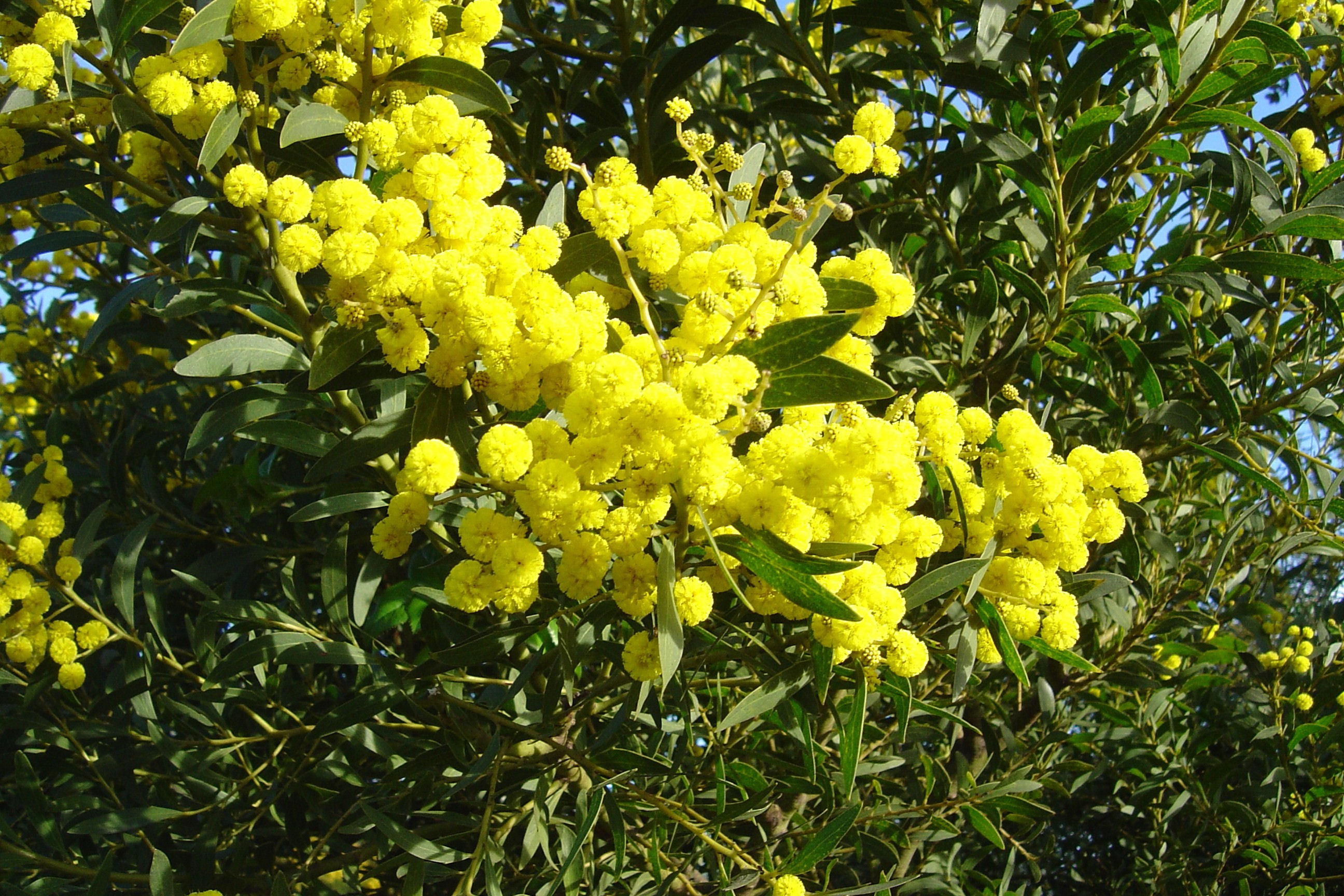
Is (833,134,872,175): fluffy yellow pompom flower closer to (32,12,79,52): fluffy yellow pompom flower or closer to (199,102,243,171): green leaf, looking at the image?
(199,102,243,171): green leaf

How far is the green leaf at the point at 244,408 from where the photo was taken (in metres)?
1.45

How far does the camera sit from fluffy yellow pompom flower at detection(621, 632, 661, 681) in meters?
1.40

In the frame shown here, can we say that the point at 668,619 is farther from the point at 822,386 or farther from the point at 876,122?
the point at 876,122

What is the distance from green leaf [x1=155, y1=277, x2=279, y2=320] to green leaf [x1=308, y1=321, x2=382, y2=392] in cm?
29

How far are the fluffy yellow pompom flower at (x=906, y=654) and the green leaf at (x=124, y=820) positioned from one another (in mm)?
1680

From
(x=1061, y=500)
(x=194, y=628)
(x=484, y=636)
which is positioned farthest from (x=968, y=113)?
(x=194, y=628)

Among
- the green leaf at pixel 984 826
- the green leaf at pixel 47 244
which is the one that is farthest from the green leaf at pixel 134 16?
the green leaf at pixel 984 826

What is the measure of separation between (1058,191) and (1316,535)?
3.51 feet

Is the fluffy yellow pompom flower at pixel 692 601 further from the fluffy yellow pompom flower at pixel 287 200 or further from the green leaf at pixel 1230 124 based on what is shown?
the green leaf at pixel 1230 124

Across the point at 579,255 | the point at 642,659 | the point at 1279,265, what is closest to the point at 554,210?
the point at 579,255

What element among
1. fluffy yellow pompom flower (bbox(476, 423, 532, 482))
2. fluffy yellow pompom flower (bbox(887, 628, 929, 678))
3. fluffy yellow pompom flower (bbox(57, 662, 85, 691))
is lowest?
fluffy yellow pompom flower (bbox(57, 662, 85, 691))

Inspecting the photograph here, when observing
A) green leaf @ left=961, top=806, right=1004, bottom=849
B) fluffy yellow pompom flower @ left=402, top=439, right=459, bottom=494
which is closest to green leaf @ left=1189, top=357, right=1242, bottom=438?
green leaf @ left=961, top=806, right=1004, bottom=849

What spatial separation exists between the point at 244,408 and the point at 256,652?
463 mm

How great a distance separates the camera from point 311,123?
1.49 meters
